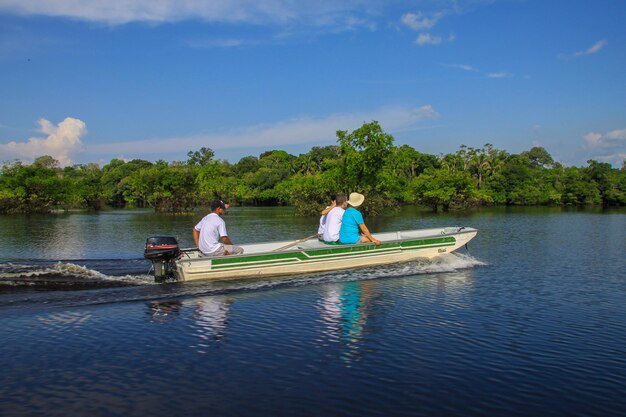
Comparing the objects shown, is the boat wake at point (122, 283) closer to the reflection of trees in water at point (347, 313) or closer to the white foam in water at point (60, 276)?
the white foam in water at point (60, 276)

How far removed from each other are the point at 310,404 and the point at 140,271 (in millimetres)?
10613

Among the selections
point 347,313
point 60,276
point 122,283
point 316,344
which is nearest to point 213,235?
point 122,283

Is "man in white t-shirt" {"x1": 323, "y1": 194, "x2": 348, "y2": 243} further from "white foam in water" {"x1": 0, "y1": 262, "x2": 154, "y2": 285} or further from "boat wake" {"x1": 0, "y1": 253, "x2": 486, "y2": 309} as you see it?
"white foam in water" {"x1": 0, "y1": 262, "x2": 154, "y2": 285}

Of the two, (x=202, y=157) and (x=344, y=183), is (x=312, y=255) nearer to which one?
(x=344, y=183)

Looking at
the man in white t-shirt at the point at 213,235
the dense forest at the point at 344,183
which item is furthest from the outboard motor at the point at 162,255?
the dense forest at the point at 344,183

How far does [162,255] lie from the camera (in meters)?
13.1

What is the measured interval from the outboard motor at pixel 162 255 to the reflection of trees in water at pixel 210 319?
2037 millimetres

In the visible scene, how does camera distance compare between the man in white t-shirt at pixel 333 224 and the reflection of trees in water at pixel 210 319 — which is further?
the man in white t-shirt at pixel 333 224

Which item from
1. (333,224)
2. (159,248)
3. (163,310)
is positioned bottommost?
(163,310)

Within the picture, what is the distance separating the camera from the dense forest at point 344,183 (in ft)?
162

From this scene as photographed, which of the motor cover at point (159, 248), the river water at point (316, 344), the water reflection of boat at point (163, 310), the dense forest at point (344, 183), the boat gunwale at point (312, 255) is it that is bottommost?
the river water at point (316, 344)

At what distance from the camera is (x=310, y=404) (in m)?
5.99

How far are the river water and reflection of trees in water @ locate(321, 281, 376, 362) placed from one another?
0.04 meters

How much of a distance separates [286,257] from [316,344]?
21.1ft
